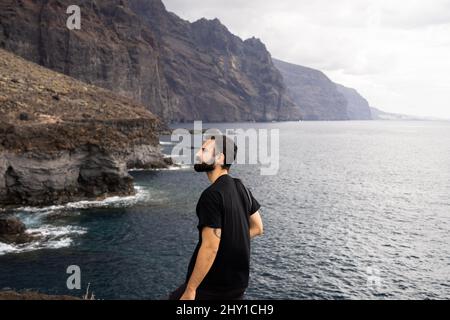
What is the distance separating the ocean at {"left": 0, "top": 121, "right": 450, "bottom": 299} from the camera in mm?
28812

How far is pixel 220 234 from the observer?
5.36 metres

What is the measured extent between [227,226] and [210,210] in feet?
1.34

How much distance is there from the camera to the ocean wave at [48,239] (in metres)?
33.1

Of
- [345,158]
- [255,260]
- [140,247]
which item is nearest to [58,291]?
[140,247]

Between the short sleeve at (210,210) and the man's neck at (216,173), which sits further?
the man's neck at (216,173)

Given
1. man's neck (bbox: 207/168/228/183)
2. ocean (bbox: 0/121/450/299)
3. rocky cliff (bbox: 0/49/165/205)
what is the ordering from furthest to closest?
rocky cliff (bbox: 0/49/165/205)
ocean (bbox: 0/121/450/299)
man's neck (bbox: 207/168/228/183)

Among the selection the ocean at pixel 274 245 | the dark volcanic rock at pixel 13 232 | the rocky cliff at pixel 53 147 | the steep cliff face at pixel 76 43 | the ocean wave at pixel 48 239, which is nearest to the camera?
the ocean at pixel 274 245

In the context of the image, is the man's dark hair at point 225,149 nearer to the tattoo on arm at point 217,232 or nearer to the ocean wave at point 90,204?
the tattoo on arm at point 217,232

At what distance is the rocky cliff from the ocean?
3278 mm

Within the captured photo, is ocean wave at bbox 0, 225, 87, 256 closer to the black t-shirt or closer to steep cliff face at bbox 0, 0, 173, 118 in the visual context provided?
the black t-shirt

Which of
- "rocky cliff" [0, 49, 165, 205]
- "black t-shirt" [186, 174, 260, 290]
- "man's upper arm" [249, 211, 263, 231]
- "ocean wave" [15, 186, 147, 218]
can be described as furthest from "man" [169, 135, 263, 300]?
"rocky cliff" [0, 49, 165, 205]

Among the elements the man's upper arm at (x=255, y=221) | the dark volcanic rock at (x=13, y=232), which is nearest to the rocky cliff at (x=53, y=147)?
the dark volcanic rock at (x=13, y=232)

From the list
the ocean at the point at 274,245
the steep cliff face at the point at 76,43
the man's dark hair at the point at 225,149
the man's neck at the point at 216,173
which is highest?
the steep cliff face at the point at 76,43

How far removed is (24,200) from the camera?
4628cm
